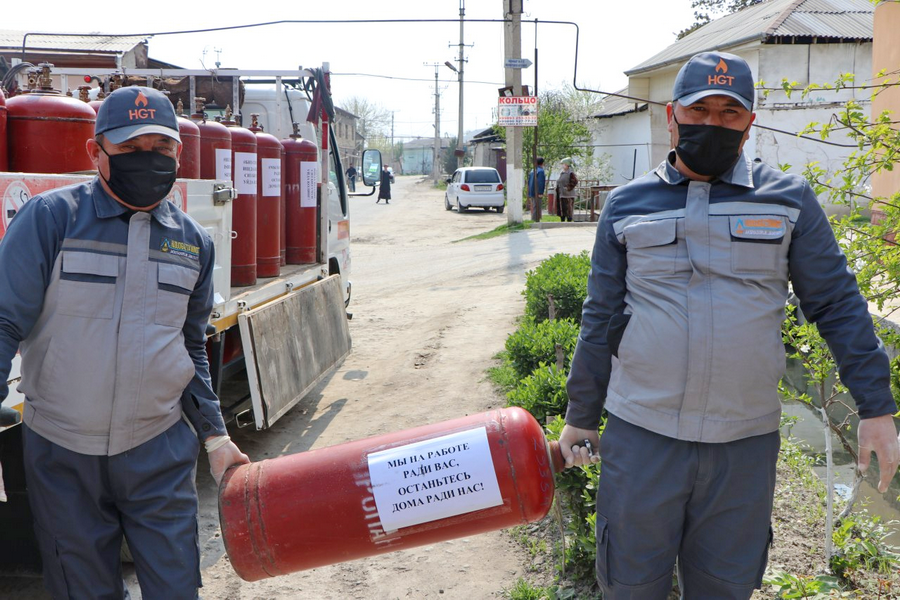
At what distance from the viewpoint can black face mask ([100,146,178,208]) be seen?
2.44 metres

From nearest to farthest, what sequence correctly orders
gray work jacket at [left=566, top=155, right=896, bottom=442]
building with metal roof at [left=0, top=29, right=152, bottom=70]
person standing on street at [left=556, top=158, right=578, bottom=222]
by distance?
gray work jacket at [left=566, top=155, right=896, bottom=442]
building with metal roof at [left=0, top=29, right=152, bottom=70]
person standing on street at [left=556, top=158, right=578, bottom=222]

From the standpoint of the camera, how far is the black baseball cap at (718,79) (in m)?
2.20

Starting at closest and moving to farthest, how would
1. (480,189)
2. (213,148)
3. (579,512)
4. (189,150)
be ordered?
(579,512) < (189,150) < (213,148) < (480,189)

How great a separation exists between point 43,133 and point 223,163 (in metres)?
1.80

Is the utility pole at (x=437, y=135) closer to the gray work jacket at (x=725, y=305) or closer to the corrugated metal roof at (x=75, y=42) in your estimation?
the corrugated metal roof at (x=75, y=42)

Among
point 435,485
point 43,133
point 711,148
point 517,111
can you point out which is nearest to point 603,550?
point 435,485

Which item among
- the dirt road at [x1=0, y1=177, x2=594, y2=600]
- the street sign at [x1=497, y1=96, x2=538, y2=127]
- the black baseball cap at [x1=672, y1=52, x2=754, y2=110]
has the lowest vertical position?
the dirt road at [x1=0, y1=177, x2=594, y2=600]

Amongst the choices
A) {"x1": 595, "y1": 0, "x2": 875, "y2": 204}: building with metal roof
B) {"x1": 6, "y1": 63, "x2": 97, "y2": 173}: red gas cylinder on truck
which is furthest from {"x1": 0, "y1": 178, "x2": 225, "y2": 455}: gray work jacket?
{"x1": 595, "y1": 0, "x2": 875, "y2": 204}: building with metal roof

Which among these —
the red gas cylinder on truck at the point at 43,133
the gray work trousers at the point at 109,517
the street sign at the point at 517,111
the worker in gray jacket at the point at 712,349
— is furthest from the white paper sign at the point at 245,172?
the street sign at the point at 517,111

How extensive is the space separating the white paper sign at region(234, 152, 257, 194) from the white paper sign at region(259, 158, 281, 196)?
25 cm

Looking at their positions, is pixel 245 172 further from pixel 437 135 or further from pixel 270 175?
pixel 437 135

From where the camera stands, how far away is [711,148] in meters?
2.25

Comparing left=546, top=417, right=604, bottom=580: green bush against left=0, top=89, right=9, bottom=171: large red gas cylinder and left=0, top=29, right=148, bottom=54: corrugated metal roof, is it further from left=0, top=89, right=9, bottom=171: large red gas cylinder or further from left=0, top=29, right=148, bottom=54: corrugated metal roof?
left=0, top=29, right=148, bottom=54: corrugated metal roof

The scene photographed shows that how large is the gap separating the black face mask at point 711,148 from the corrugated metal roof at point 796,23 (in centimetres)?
1640
